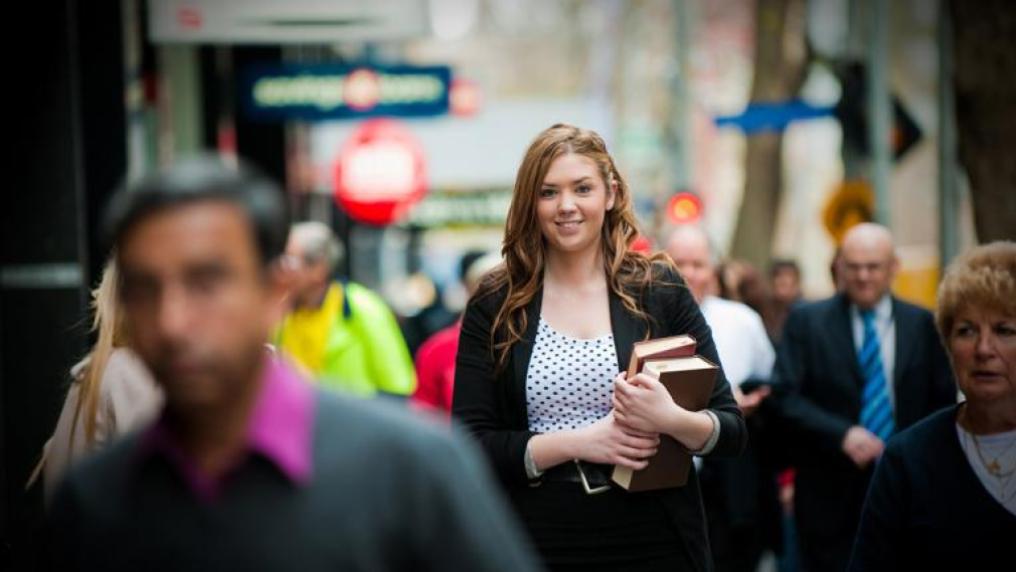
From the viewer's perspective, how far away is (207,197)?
7.43 ft

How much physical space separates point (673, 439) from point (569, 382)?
0.35m

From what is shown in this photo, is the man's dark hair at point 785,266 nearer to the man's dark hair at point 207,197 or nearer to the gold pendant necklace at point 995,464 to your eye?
the gold pendant necklace at point 995,464

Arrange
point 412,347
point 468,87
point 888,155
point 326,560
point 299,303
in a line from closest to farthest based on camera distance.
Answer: point 326,560
point 299,303
point 888,155
point 412,347
point 468,87

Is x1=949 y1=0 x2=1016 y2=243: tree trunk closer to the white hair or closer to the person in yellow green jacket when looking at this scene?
the person in yellow green jacket

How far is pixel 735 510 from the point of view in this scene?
7.68 m

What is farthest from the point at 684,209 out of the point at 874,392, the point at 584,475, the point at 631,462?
the point at 631,462

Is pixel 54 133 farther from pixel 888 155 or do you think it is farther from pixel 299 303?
pixel 888 155

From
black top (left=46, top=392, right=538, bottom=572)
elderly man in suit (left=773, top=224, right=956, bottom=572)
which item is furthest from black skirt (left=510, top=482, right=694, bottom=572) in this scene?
elderly man in suit (left=773, top=224, right=956, bottom=572)

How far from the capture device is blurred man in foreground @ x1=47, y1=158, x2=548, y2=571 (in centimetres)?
221

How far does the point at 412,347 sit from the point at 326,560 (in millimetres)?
15005

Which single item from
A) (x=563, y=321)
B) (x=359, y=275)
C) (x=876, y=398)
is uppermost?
(x=563, y=321)

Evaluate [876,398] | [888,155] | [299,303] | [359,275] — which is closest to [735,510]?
[876,398]

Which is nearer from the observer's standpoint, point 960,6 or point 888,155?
point 960,6

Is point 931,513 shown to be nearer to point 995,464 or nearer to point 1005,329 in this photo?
point 995,464
